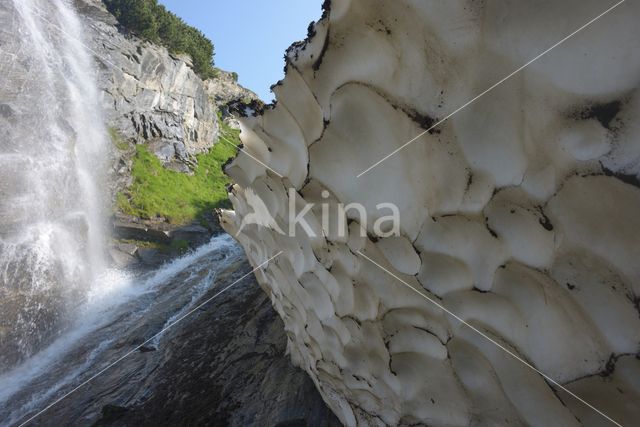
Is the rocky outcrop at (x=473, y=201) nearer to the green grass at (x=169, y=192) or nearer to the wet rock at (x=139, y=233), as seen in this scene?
the green grass at (x=169, y=192)

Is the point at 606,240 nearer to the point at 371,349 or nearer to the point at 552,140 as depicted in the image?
the point at 552,140

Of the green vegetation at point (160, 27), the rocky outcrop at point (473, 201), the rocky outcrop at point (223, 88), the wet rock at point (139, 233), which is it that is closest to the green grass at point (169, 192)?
the wet rock at point (139, 233)

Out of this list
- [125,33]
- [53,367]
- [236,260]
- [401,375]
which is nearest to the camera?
[401,375]

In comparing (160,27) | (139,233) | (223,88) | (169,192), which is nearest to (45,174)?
(139,233)

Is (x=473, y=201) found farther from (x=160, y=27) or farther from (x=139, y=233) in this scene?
(x=160, y=27)

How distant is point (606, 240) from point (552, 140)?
480 millimetres

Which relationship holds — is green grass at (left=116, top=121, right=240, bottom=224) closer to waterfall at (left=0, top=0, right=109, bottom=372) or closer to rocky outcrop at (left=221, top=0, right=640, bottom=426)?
waterfall at (left=0, top=0, right=109, bottom=372)

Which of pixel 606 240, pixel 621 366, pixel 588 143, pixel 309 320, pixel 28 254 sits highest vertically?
pixel 28 254

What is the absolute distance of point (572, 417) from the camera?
192 cm

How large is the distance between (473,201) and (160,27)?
89.0 ft

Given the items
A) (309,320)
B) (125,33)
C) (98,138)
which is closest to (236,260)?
(309,320)

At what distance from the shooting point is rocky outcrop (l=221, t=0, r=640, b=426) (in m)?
1.58

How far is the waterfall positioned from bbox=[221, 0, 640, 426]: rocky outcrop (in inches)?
330

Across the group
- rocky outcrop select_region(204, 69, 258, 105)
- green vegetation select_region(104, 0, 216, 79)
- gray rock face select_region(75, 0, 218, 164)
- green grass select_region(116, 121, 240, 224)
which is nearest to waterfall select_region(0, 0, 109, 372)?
gray rock face select_region(75, 0, 218, 164)
